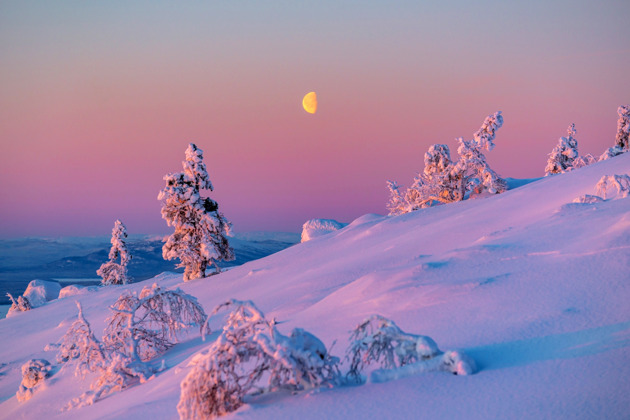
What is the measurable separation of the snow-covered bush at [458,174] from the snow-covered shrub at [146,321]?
75.7 feet

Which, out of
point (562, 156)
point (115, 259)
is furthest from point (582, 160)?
point (115, 259)

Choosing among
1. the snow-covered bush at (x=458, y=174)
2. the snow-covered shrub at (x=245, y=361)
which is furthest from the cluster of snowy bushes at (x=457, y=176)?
the snow-covered shrub at (x=245, y=361)

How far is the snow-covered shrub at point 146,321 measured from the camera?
1102 centimetres

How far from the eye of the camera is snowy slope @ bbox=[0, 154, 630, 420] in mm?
4590

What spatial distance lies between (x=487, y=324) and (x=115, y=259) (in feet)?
138

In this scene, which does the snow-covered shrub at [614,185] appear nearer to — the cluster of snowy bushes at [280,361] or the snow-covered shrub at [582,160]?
the cluster of snowy bushes at [280,361]

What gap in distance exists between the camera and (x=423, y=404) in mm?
4547

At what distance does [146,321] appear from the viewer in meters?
11.6

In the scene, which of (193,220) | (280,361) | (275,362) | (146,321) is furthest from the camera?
(193,220)

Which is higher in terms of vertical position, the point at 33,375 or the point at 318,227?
the point at 318,227

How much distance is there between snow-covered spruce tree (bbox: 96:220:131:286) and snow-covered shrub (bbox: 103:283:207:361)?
32526 millimetres

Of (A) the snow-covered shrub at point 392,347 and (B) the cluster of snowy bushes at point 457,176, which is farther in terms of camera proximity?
(B) the cluster of snowy bushes at point 457,176

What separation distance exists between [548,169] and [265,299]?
134 feet

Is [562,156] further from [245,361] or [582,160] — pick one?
[245,361]
